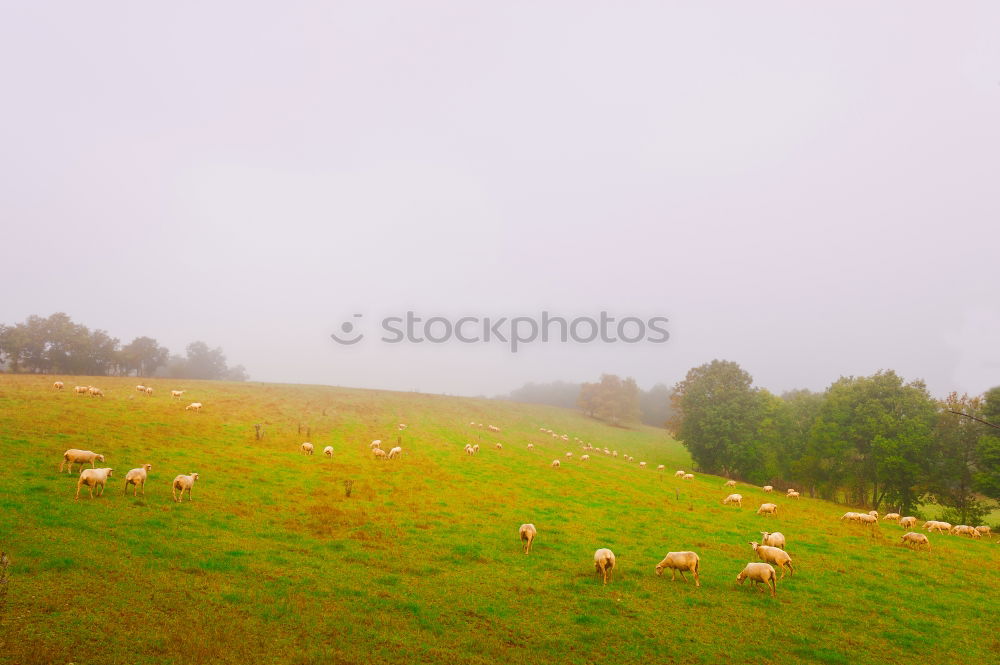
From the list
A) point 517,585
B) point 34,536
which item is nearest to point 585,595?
point 517,585

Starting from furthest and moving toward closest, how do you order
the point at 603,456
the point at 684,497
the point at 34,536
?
the point at 603,456 < the point at 684,497 < the point at 34,536

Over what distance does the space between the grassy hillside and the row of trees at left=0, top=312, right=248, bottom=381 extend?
57.0 meters

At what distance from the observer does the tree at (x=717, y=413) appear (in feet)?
194

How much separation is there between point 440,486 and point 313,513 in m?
10.9

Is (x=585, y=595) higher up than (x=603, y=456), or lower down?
higher up

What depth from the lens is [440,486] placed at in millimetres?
30938

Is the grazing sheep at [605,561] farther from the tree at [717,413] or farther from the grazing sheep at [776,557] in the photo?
the tree at [717,413]

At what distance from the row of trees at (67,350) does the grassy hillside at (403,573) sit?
56968 mm

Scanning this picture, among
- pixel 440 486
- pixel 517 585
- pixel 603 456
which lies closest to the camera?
pixel 517 585

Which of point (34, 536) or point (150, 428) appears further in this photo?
point (150, 428)

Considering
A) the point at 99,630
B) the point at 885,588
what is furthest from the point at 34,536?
the point at 885,588

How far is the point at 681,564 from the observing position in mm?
16750

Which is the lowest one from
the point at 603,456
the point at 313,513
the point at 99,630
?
the point at 603,456

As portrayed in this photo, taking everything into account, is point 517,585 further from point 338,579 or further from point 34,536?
point 34,536
